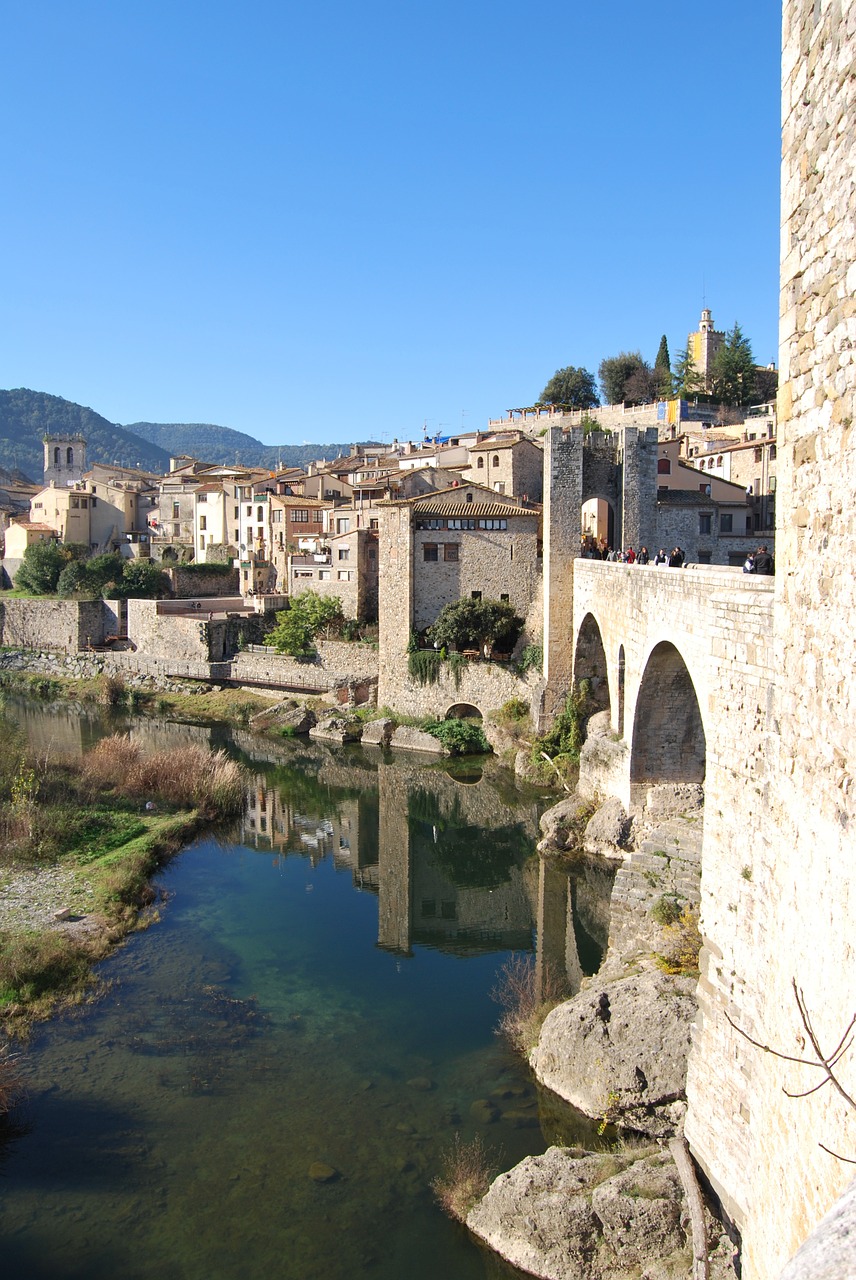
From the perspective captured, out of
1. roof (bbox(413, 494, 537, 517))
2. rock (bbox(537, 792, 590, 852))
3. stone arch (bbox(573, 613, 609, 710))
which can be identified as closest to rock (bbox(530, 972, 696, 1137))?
rock (bbox(537, 792, 590, 852))

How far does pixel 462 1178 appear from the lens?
886 cm

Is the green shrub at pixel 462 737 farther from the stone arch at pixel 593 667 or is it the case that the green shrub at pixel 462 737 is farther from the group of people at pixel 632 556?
the group of people at pixel 632 556

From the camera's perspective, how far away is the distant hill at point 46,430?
179 metres

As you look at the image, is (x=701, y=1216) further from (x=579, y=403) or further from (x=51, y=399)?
(x=51, y=399)

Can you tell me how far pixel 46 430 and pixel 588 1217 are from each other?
7899 inches

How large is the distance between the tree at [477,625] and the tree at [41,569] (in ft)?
83.6

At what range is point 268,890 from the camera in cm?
1728

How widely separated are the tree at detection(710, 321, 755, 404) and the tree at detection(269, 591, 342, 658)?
27127 mm

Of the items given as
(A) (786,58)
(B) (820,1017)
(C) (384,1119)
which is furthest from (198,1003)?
(A) (786,58)

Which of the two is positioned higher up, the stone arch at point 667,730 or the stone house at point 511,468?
the stone house at point 511,468

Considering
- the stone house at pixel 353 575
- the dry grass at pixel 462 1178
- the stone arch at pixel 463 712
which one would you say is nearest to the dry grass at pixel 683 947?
the dry grass at pixel 462 1178

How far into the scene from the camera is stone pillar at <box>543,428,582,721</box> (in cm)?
2412

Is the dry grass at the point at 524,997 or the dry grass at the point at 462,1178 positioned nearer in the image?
the dry grass at the point at 462,1178

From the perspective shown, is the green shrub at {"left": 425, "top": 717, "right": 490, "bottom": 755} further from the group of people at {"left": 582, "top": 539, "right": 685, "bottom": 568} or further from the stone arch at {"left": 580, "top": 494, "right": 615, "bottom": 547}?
the stone arch at {"left": 580, "top": 494, "right": 615, "bottom": 547}
